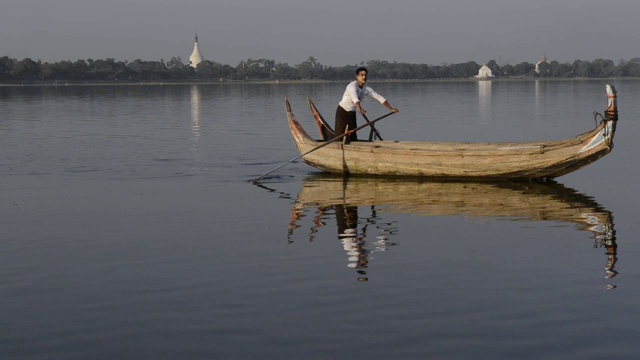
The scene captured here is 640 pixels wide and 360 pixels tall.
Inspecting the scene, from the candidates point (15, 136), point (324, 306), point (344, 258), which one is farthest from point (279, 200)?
point (15, 136)

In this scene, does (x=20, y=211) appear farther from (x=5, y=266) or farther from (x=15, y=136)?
(x=15, y=136)

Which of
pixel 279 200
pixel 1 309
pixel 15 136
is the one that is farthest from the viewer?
pixel 15 136

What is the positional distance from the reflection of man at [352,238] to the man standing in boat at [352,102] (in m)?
3.69

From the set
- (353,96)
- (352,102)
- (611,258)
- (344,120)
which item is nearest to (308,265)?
(611,258)

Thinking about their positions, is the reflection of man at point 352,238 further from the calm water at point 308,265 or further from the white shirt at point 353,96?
the white shirt at point 353,96

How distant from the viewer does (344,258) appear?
12391 millimetres

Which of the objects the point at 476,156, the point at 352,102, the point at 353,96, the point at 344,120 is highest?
the point at 353,96

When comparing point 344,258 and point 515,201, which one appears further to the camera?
point 515,201

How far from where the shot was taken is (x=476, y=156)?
62.5 feet

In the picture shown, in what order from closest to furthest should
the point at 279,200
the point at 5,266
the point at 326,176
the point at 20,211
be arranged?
1. the point at 5,266
2. the point at 20,211
3. the point at 279,200
4. the point at 326,176

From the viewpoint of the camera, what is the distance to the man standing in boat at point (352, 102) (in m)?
19.9

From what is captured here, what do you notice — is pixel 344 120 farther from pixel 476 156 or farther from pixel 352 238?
pixel 352 238

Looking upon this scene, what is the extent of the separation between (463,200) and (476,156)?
196 cm

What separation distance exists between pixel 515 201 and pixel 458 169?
2.25 meters
